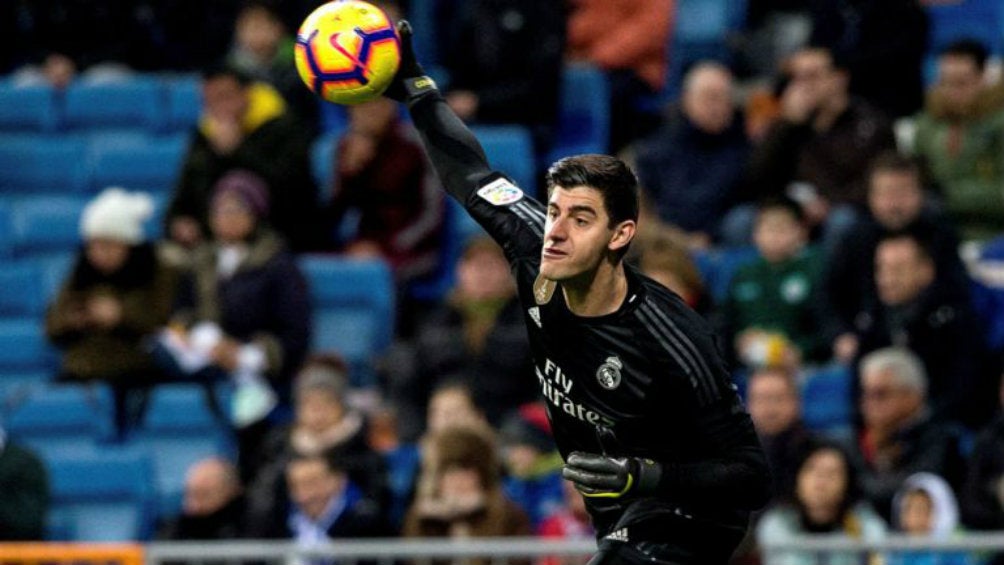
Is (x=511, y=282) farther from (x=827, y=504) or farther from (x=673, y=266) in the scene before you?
(x=827, y=504)

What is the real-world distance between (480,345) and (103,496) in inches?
80.5

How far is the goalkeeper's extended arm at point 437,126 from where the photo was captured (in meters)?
6.98

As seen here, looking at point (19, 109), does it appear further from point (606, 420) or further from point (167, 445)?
point (606, 420)

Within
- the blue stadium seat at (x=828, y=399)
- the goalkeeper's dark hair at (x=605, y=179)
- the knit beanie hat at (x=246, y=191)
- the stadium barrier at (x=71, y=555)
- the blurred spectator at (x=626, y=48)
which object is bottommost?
the stadium barrier at (x=71, y=555)

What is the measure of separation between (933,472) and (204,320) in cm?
385

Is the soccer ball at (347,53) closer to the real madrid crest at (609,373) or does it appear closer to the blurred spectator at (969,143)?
the real madrid crest at (609,373)

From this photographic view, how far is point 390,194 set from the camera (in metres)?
11.7

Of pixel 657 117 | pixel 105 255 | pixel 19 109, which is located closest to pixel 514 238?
pixel 105 255

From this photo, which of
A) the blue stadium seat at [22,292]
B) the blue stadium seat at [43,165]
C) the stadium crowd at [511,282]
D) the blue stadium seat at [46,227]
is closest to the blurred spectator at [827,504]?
the stadium crowd at [511,282]

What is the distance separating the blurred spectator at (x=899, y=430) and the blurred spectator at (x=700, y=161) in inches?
76.5

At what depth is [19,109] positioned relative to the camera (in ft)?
43.2

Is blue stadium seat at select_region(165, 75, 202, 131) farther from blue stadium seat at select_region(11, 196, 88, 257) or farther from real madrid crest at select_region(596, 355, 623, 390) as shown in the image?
real madrid crest at select_region(596, 355, 623, 390)

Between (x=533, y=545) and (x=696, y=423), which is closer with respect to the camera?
(x=696, y=423)

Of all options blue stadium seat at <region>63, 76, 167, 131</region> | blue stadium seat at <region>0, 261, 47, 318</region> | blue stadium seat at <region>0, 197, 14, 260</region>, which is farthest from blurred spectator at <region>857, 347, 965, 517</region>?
blue stadium seat at <region>0, 197, 14, 260</region>
